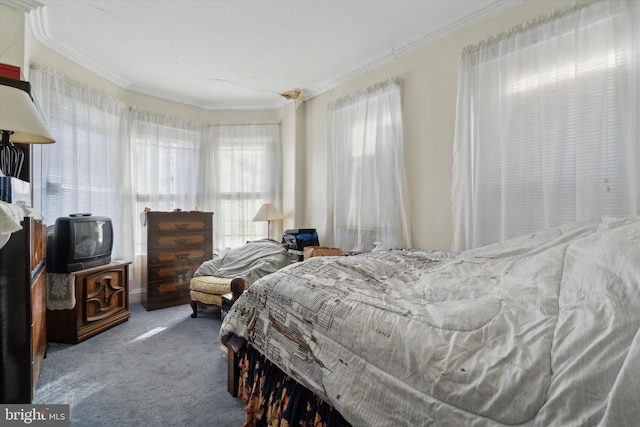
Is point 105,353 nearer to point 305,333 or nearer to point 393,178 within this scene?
point 305,333

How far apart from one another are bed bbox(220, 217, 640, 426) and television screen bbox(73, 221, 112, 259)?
6.27 feet

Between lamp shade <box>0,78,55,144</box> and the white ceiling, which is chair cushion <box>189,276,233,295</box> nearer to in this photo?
lamp shade <box>0,78,55,144</box>

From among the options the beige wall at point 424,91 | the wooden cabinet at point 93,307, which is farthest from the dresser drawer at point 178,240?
the beige wall at point 424,91

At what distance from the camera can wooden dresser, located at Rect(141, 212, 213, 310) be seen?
10.9 feet

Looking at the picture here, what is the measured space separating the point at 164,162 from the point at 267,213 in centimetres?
151

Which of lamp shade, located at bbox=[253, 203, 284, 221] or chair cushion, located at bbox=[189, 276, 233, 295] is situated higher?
lamp shade, located at bbox=[253, 203, 284, 221]

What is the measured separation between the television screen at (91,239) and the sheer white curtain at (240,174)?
1439 mm

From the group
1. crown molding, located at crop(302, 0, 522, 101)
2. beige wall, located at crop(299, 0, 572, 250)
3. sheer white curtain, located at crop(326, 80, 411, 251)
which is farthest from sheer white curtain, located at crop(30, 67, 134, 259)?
beige wall, located at crop(299, 0, 572, 250)

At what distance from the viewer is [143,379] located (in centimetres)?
190

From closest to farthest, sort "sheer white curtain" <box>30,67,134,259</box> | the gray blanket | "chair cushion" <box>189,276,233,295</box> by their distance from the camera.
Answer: "sheer white curtain" <box>30,67,134,259</box> < "chair cushion" <box>189,276,233,295</box> < the gray blanket

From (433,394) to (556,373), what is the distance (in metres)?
0.27

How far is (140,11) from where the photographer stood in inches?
87.7

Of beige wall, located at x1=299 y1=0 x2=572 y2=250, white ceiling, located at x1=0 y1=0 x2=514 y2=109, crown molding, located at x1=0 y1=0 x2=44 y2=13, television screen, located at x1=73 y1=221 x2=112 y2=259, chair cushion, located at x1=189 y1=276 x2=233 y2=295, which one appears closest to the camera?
crown molding, located at x1=0 y1=0 x2=44 y2=13

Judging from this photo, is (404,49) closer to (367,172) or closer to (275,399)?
(367,172)
